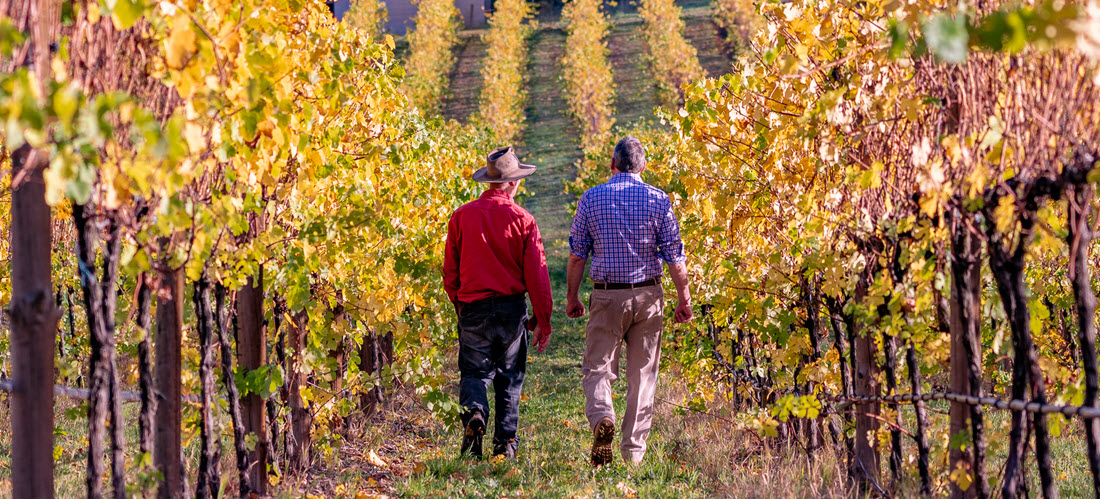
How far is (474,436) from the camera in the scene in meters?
5.05

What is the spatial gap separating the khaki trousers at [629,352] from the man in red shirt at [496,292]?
0.32 m

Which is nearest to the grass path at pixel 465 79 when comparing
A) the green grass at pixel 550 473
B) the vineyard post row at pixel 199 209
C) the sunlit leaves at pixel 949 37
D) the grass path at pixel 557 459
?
the grass path at pixel 557 459

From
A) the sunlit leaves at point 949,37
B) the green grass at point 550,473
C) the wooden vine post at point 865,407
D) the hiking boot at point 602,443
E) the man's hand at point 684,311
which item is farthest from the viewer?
the man's hand at point 684,311

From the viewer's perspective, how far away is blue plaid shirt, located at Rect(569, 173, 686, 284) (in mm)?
4809

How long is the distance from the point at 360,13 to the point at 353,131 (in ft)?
117

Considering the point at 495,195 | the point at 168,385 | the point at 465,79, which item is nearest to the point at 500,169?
the point at 495,195

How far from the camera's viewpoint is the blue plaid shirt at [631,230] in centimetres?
481

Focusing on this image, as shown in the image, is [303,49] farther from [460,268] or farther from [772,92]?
[772,92]

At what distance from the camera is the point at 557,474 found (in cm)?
476

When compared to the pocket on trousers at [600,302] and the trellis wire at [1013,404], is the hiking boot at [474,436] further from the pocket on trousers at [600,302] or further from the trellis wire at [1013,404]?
the trellis wire at [1013,404]

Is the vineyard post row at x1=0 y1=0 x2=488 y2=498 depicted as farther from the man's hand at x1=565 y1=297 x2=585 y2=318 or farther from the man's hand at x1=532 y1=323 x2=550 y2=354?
the man's hand at x1=565 y1=297 x2=585 y2=318

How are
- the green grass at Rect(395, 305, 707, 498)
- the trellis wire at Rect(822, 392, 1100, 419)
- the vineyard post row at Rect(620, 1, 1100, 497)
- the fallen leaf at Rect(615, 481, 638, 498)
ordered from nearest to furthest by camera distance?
the trellis wire at Rect(822, 392, 1100, 419) → the vineyard post row at Rect(620, 1, 1100, 497) → the fallen leaf at Rect(615, 481, 638, 498) → the green grass at Rect(395, 305, 707, 498)

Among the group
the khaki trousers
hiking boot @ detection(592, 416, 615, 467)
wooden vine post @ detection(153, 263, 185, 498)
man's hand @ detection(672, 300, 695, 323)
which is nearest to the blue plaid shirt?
the khaki trousers

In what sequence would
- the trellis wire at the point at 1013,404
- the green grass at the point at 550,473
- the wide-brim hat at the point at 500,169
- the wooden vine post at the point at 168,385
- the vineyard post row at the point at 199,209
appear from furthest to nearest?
the wide-brim hat at the point at 500,169 → the green grass at the point at 550,473 → the wooden vine post at the point at 168,385 → the trellis wire at the point at 1013,404 → the vineyard post row at the point at 199,209
